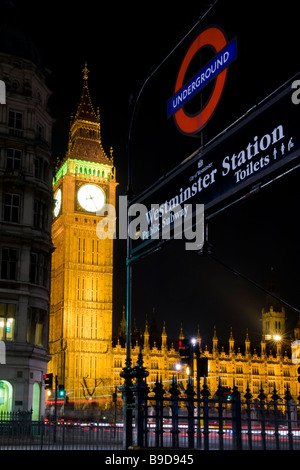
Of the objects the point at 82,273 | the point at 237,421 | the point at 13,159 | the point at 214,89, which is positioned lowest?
the point at 237,421

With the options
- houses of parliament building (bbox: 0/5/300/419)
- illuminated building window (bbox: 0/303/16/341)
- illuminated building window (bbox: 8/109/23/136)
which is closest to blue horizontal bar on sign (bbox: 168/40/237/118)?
houses of parliament building (bbox: 0/5/300/419)

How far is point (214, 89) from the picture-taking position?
346 inches

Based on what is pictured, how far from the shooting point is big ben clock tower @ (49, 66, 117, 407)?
101125 millimetres

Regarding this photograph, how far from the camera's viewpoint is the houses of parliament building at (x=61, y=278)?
3425cm

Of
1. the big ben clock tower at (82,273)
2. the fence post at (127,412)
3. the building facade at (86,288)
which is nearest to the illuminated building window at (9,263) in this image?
the fence post at (127,412)

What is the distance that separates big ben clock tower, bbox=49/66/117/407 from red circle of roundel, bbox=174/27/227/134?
92.8 m

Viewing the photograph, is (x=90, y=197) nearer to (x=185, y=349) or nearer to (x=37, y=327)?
(x=37, y=327)

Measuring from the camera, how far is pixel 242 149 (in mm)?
7883

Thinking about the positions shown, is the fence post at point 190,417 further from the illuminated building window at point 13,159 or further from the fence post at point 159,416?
the illuminated building window at point 13,159

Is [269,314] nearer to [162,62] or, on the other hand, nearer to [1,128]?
[1,128]

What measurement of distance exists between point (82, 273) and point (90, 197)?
43.1 feet

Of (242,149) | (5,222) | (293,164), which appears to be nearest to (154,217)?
(242,149)

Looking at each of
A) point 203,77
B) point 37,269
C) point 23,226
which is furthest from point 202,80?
point 37,269
